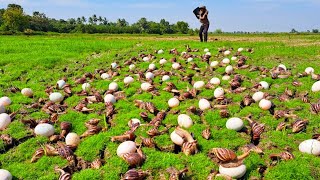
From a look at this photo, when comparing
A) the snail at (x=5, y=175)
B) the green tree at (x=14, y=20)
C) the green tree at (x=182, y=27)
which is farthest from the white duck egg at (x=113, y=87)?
the green tree at (x=14, y=20)

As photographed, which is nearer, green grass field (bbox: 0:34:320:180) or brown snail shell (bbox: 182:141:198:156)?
green grass field (bbox: 0:34:320:180)

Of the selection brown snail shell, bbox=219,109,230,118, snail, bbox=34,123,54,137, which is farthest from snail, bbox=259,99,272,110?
snail, bbox=34,123,54,137

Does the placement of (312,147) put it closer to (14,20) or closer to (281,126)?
(281,126)

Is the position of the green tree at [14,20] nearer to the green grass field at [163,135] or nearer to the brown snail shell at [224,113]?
the green grass field at [163,135]

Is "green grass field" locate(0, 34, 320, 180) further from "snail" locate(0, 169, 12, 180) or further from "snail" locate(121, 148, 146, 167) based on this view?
"snail" locate(0, 169, 12, 180)

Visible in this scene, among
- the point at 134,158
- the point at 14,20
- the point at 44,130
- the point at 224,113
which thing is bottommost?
the point at 134,158

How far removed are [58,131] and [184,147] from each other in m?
3.20

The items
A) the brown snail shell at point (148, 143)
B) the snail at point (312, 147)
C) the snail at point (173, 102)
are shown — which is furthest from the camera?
the snail at point (173, 102)

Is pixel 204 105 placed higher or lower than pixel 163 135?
higher

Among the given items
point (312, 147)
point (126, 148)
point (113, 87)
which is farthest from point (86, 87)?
point (312, 147)

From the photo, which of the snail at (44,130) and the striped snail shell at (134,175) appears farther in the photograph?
the snail at (44,130)

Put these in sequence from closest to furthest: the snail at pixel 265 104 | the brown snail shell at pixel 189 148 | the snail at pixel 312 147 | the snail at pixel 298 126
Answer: the snail at pixel 312 147 < the brown snail shell at pixel 189 148 < the snail at pixel 298 126 < the snail at pixel 265 104

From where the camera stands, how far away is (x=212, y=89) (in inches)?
415

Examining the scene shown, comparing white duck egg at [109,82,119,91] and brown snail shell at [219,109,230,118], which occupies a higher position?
white duck egg at [109,82,119,91]
